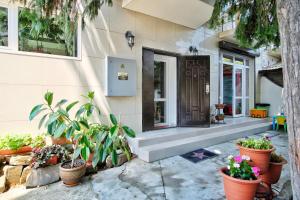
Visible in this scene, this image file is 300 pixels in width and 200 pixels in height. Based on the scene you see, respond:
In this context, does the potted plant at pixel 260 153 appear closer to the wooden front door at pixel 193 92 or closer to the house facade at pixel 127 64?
the house facade at pixel 127 64

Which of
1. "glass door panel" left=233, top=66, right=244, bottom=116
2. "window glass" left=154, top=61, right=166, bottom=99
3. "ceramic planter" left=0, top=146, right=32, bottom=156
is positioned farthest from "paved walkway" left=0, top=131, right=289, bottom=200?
"glass door panel" left=233, top=66, right=244, bottom=116

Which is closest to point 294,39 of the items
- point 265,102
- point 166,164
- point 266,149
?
point 266,149

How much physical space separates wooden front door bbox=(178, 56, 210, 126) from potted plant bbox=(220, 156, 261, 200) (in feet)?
12.5

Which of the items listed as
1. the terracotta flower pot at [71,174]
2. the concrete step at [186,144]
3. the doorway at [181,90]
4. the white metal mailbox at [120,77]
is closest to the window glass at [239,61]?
the doorway at [181,90]

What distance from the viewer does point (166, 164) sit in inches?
149

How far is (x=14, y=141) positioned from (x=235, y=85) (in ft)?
26.6

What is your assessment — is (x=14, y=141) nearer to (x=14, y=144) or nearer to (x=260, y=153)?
(x=14, y=144)

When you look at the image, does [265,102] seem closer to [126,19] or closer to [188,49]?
[188,49]

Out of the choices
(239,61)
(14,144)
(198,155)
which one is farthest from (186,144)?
(239,61)

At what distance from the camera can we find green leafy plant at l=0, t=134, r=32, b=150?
10.5ft

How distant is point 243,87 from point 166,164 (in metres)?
6.60

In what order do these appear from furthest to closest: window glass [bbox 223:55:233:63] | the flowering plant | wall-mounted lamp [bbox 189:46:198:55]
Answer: window glass [bbox 223:55:233:63], wall-mounted lamp [bbox 189:46:198:55], the flowering plant

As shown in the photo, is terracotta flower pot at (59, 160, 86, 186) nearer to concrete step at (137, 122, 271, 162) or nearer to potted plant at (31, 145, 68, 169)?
potted plant at (31, 145, 68, 169)

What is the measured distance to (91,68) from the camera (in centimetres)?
438
